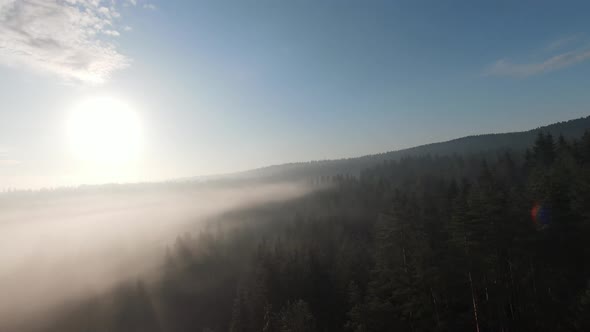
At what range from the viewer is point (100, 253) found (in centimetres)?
16425

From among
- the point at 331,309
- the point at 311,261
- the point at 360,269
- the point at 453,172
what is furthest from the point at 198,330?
the point at 453,172

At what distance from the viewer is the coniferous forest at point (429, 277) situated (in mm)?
25547

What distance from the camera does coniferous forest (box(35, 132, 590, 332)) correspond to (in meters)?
25.5

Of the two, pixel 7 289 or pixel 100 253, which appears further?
pixel 100 253

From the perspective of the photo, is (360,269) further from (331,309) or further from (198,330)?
(198,330)

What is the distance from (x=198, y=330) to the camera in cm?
9456

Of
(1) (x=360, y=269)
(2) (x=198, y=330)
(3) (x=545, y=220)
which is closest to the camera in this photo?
(3) (x=545, y=220)

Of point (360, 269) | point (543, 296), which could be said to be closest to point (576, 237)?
point (543, 296)

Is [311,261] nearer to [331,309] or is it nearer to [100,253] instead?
[331,309]

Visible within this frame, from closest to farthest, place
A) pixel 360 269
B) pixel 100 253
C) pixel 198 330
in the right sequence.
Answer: pixel 360 269
pixel 198 330
pixel 100 253

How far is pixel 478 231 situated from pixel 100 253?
182m

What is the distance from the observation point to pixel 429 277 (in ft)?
77.9

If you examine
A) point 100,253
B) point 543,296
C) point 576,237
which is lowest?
point 100,253

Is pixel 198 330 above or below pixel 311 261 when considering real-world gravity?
below
